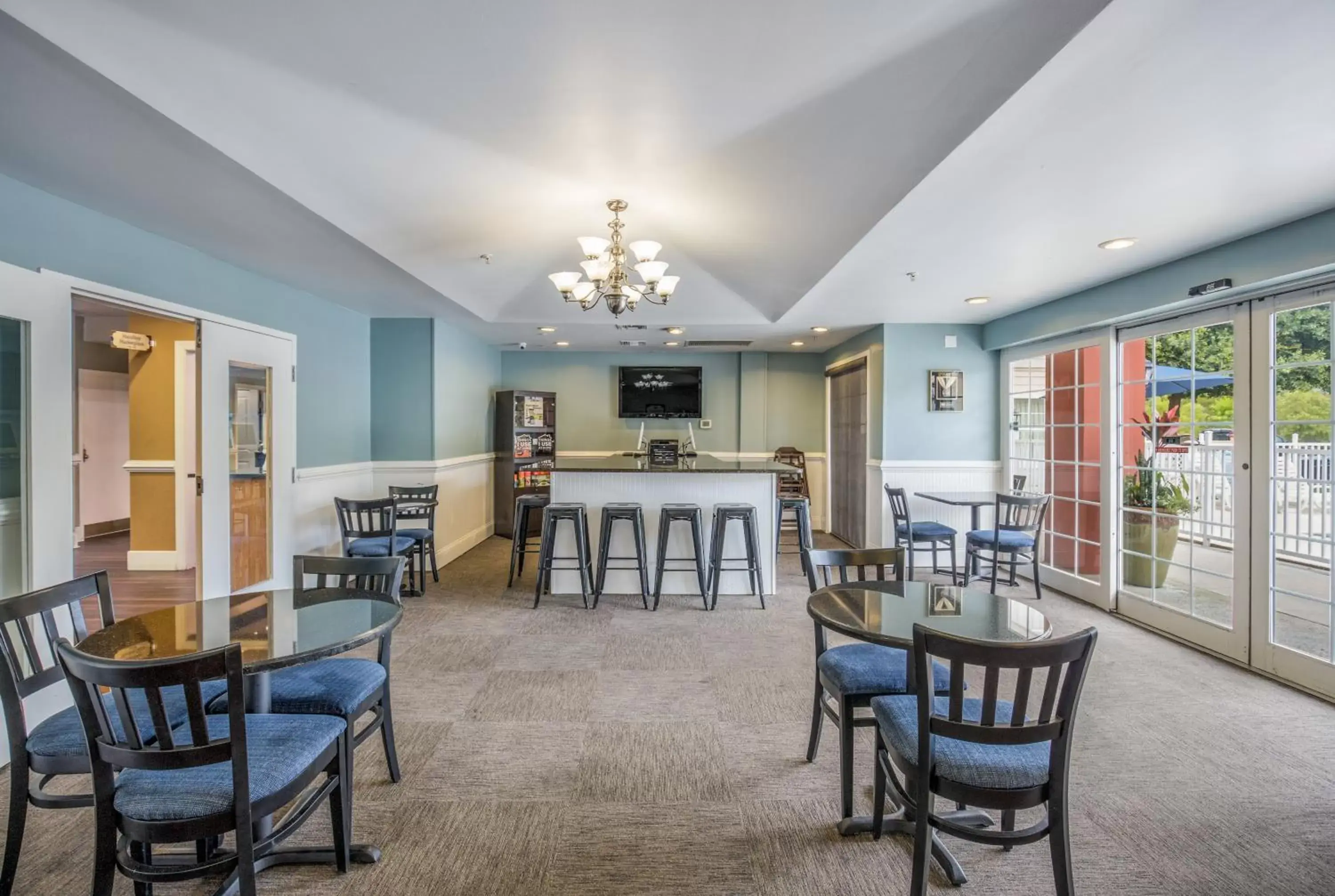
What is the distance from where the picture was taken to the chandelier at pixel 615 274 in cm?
328

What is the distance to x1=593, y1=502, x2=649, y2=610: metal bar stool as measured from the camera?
427 centimetres

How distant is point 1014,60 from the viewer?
1.76 metres

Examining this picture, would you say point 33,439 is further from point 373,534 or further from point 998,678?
point 998,678

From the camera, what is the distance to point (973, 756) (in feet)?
5.00

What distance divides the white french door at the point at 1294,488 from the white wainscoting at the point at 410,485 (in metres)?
5.89

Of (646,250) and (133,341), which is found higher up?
(646,250)

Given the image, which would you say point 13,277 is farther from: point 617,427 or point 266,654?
point 617,427

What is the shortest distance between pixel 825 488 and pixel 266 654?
682 centimetres

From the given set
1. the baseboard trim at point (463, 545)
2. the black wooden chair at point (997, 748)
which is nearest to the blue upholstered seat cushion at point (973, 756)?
the black wooden chair at point (997, 748)

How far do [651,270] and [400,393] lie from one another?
3.23 m

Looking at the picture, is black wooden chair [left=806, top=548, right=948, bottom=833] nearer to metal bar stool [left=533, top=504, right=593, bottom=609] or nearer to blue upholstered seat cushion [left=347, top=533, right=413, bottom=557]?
metal bar stool [left=533, top=504, right=593, bottom=609]

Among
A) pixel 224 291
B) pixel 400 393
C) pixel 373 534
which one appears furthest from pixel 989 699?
pixel 400 393

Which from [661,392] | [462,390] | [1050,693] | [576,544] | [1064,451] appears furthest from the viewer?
[661,392]

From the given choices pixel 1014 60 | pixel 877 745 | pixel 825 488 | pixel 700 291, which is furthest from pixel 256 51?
pixel 825 488
